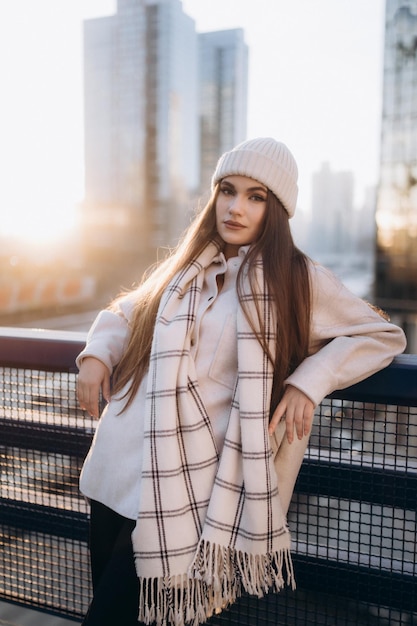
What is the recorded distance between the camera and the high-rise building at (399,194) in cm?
5191

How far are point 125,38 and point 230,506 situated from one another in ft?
336

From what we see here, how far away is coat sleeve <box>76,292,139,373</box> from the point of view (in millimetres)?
2121

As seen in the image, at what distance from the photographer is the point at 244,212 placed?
204cm

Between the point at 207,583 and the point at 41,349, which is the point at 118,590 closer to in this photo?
the point at 207,583

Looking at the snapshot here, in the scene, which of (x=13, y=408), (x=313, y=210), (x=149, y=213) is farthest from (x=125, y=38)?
(x=13, y=408)

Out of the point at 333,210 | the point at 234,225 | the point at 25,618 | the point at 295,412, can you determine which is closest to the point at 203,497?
the point at 295,412

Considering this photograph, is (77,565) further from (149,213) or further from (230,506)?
(149,213)

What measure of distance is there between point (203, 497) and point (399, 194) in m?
53.7

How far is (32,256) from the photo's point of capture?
2370 inches

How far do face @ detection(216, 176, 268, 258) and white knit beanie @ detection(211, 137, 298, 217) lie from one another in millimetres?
29

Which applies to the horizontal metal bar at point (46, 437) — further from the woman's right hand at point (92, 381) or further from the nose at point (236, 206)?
the nose at point (236, 206)

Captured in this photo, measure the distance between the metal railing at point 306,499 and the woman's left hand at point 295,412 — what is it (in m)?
0.21

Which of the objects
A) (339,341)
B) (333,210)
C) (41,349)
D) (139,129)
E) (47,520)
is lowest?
(47,520)

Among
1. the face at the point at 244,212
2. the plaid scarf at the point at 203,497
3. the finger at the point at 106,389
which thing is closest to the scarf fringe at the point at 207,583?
the plaid scarf at the point at 203,497
